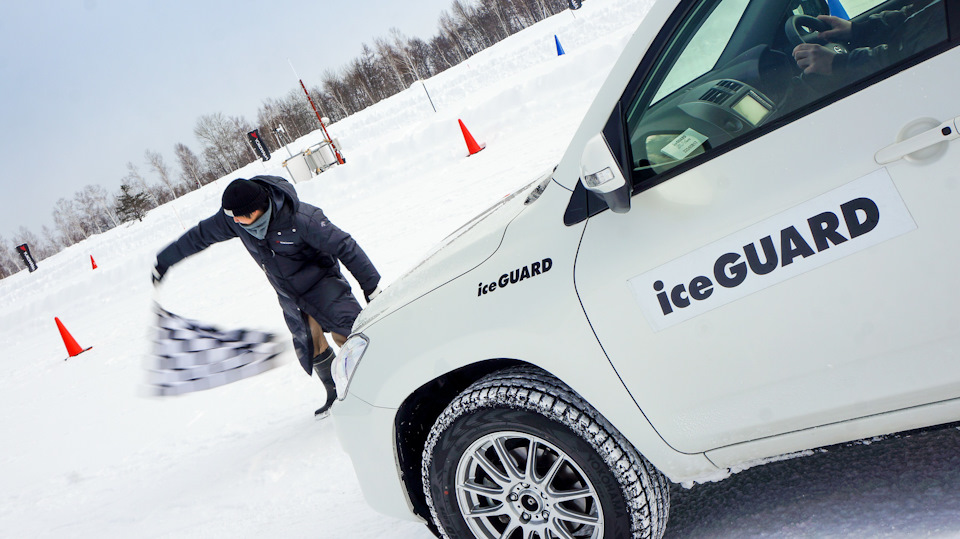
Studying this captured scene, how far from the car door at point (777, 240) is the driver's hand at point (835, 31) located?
10cm

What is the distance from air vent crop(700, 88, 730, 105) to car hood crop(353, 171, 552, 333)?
636 millimetres

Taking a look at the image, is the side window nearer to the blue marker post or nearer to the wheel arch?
the blue marker post

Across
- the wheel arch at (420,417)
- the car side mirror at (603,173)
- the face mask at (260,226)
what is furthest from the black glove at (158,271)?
the car side mirror at (603,173)

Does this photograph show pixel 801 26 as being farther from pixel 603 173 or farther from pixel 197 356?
pixel 197 356

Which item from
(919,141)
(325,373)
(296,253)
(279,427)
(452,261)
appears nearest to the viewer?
(919,141)

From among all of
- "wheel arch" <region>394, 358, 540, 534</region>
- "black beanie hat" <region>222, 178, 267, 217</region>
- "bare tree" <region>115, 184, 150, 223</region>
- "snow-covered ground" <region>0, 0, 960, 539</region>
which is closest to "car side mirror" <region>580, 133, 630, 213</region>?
"wheel arch" <region>394, 358, 540, 534</region>

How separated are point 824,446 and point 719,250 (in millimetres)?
657

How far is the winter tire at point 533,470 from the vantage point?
6.72ft

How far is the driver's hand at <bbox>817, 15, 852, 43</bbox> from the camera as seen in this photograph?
5.97 feet

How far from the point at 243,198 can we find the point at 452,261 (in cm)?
209

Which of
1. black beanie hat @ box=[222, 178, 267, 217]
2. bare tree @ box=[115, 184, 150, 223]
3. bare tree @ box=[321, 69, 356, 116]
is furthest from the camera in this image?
bare tree @ box=[321, 69, 356, 116]

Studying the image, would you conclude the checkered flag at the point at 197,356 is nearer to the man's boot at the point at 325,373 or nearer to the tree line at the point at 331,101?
the man's boot at the point at 325,373

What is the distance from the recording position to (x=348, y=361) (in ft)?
8.48

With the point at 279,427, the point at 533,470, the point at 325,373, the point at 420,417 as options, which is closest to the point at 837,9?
the point at 533,470
